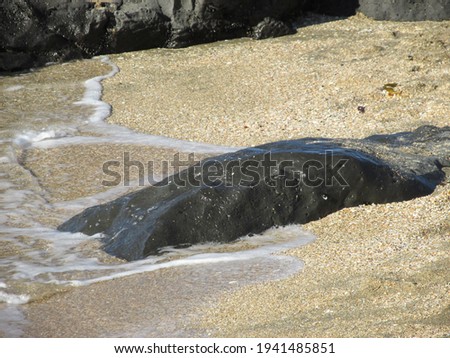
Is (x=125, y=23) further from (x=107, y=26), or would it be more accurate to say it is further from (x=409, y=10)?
(x=409, y=10)

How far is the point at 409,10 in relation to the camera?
9.84 metres

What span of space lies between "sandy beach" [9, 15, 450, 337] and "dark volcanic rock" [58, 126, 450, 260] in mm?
131

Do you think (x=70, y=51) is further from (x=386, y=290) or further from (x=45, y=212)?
(x=386, y=290)

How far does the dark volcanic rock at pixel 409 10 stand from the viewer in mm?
9727

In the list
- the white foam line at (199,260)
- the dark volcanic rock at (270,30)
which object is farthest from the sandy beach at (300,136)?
the dark volcanic rock at (270,30)

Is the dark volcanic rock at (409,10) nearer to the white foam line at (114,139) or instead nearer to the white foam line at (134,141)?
the white foam line at (114,139)

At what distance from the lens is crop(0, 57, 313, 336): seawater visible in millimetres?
4473

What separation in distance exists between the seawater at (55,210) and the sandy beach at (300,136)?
0.12m

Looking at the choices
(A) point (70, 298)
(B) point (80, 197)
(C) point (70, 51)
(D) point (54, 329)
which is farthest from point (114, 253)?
(C) point (70, 51)

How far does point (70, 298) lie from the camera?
423cm

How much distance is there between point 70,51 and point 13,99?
1440 mm

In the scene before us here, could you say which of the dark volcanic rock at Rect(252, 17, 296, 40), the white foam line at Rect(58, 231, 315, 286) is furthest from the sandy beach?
the dark volcanic rock at Rect(252, 17, 296, 40)

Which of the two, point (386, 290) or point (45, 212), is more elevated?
point (386, 290)

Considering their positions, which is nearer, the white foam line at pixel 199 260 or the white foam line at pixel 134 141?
the white foam line at pixel 199 260
